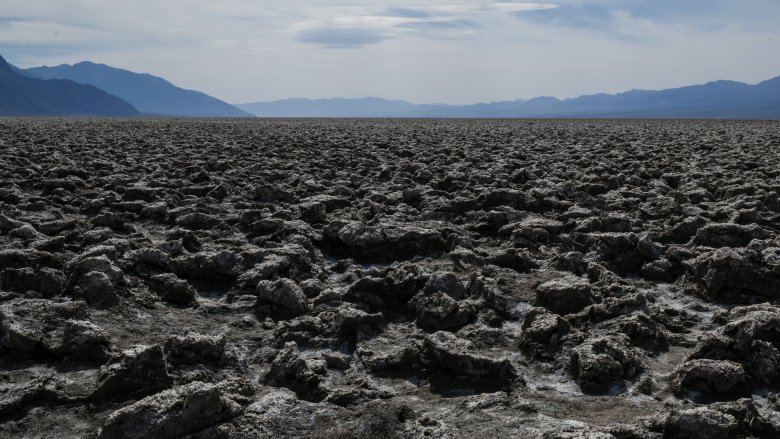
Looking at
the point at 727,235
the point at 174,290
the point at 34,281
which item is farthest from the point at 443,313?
the point at 727,235

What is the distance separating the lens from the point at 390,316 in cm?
383

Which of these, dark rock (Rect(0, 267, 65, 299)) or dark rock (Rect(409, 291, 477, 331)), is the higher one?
dark rock (Rect(0, 267, 65, 299))

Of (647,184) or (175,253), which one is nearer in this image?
(175,253)

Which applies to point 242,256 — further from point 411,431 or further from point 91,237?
point 411,431

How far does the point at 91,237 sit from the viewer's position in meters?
5.18

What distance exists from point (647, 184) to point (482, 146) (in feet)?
23.7

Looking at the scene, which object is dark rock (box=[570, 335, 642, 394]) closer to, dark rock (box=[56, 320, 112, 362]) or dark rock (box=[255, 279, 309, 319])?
dark rock (box=[255, 279, 309, 319])

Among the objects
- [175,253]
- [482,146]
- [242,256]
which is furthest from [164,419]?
[482,146]

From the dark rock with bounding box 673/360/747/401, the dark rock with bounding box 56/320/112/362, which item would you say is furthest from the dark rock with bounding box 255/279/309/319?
the dark rock with bounding box 673/360/747/401

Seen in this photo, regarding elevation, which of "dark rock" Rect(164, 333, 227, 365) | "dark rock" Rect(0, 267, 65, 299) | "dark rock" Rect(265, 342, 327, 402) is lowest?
"dark rock" Rect(265, 342, 327, 402)

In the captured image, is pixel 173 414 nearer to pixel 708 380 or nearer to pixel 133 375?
pixel 133 375

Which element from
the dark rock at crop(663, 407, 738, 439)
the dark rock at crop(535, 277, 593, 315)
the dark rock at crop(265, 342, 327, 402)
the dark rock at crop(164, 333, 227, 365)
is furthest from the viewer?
the dark rock at crop(535, 277, 593, 315)

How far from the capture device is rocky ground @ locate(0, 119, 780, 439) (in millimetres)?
2566

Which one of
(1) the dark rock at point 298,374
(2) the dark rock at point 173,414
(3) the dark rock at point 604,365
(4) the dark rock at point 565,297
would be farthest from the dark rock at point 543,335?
(2) the dark rock at point 173,414
